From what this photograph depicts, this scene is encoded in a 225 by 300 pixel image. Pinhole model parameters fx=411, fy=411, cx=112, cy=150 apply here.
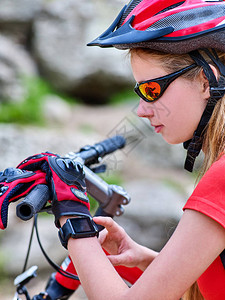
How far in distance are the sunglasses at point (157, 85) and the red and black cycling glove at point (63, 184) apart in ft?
1.33

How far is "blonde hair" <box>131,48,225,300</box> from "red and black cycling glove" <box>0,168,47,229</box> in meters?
0.63

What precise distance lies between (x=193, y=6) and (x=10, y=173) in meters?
0.96

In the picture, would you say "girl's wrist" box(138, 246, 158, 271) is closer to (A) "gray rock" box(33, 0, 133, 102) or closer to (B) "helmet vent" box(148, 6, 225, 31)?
(B) "helmet vent" box(148, 6, 225, 31)

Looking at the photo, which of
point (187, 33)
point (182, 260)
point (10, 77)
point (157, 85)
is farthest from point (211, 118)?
point (10, 77)

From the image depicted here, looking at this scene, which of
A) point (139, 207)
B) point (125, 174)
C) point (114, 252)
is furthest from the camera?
point (125, 174)

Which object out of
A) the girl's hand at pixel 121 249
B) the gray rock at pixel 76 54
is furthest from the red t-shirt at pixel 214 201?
the gray rock at pixel 76 54

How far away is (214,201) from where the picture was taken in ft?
4.28

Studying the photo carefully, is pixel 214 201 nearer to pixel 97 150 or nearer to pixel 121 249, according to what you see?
pixel 121 249

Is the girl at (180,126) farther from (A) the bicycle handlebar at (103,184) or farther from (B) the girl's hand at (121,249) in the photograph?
(A) the bicycle handlebar at (103,184)

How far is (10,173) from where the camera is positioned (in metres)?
1.48

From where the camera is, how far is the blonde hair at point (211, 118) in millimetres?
1538

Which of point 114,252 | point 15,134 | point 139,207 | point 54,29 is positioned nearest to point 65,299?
point 114,252

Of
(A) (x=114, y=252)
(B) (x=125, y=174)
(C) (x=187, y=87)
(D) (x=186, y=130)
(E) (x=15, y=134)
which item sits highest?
(C) (x=187, y=87)

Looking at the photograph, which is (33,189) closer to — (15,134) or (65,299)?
(65,299)
